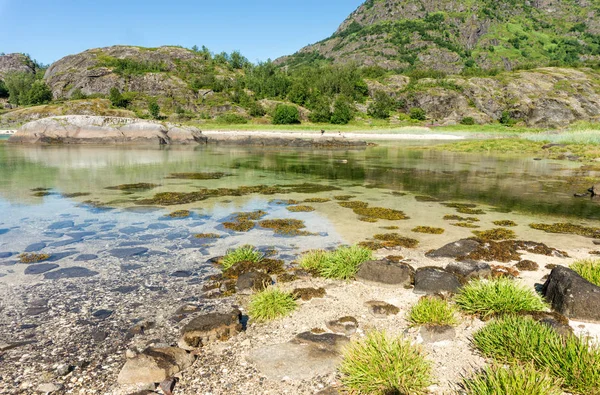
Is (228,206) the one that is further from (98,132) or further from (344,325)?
(98,132)

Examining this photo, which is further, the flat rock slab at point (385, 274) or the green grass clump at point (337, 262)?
the green grass clump at point (337, 262)

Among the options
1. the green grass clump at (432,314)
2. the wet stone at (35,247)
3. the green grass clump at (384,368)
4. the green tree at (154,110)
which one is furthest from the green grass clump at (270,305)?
the green tree at (154,110)

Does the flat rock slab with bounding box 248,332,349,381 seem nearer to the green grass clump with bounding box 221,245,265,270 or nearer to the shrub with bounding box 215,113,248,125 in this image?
the green grass clump with bounding box 221,245,265,270

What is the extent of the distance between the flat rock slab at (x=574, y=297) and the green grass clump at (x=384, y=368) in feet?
12.0

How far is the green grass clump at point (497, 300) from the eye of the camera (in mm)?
7531

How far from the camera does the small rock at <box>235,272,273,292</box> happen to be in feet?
30.4

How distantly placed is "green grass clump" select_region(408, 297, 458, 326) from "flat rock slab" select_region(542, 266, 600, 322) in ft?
7.04

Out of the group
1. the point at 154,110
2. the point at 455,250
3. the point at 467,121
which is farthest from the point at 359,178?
the point at 467,121

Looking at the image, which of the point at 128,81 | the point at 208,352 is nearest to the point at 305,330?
the point at 208,352

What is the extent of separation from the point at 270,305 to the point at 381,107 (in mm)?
134137

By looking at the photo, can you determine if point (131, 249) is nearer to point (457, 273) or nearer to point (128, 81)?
point (457, 273)

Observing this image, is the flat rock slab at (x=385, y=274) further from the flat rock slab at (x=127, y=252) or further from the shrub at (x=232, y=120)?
the shrub at (x=232, y=120)

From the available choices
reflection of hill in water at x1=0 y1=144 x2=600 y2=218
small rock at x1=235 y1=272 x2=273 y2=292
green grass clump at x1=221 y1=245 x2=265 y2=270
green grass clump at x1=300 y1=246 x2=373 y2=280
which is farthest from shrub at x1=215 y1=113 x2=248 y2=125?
small rock at x1=235 y1=272 x2=273 y2=292

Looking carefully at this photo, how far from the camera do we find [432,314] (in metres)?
7.36
